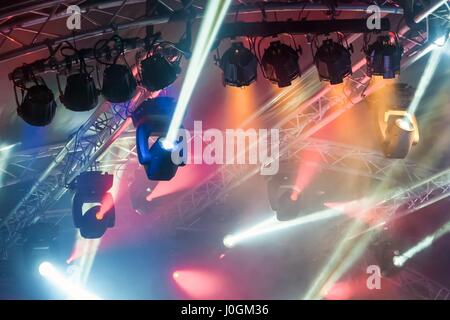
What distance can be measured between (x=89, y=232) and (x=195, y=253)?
3.74m

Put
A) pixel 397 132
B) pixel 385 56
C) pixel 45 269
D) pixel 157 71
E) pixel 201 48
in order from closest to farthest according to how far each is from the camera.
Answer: pixel 157 71 < pixel 201 48 < pixel 385 56 < pixel 397 132 < pixel 45 269

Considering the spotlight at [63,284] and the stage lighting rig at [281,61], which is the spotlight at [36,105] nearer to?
the stage lighting rig at [281,61]

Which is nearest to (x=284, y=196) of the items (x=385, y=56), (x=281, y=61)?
(x=385, y=56)

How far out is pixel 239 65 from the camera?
152 inches

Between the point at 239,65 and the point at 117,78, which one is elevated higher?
the point at 239,65

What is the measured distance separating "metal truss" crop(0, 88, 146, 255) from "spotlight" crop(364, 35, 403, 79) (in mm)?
2222

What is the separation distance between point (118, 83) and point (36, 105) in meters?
0.65

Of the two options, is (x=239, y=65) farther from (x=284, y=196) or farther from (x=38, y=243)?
(x=38, y=243)

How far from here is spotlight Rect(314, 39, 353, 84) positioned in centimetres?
386

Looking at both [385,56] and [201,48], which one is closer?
[201,48]

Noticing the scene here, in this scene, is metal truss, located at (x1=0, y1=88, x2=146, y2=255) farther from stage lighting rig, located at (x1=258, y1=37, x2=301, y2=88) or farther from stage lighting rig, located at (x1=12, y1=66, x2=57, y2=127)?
stage lighting rig, located at (x1=258, y1=37, x2=301, y2=88)

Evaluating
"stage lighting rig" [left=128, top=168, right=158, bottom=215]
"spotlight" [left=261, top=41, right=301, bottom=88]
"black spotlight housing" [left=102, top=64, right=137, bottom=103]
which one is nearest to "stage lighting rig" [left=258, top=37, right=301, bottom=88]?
"spotlight" [left=261, top=41, right=301, bottom=88]

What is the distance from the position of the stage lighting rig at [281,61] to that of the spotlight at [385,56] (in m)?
0.67

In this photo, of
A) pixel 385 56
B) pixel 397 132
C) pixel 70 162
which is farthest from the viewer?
pixel 70 162
